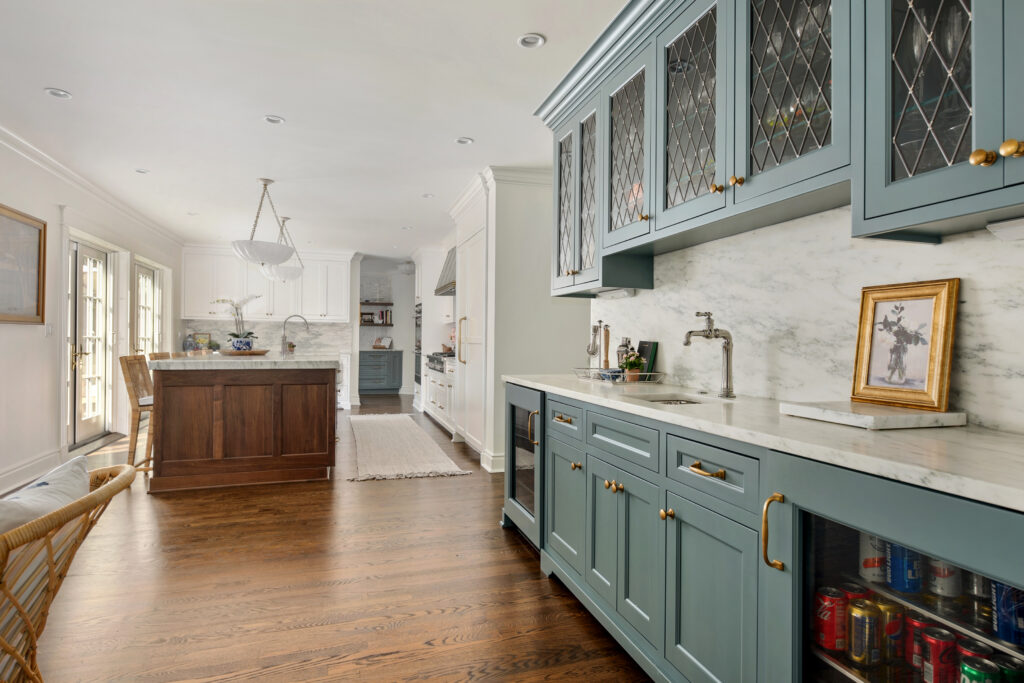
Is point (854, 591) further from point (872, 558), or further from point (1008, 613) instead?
point (1008, 613)

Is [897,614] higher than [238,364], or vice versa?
[238,364]

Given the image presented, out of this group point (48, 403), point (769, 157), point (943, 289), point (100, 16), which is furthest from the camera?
point (48, 403)

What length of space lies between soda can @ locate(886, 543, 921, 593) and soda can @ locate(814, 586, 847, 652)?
13 centimetres

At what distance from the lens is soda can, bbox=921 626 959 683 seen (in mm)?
947

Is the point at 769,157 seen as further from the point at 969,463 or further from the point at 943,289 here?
the point at 969,463

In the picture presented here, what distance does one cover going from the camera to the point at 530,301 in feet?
15.9

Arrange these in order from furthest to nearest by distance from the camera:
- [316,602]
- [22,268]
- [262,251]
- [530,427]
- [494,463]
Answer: [262,251], [494,463], [22,268], [530,427], [316,602]

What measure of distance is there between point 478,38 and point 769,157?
1665 millimetres

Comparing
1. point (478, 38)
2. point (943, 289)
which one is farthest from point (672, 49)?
point (943, 289)

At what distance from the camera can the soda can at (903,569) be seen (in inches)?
39.2

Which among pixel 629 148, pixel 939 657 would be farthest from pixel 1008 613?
pixel 629 148

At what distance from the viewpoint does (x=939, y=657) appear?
965 millimetres

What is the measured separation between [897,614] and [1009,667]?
0.62 feet

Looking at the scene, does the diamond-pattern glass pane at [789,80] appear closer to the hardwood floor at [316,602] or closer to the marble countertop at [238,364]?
the hardwood floor at [316,602]
